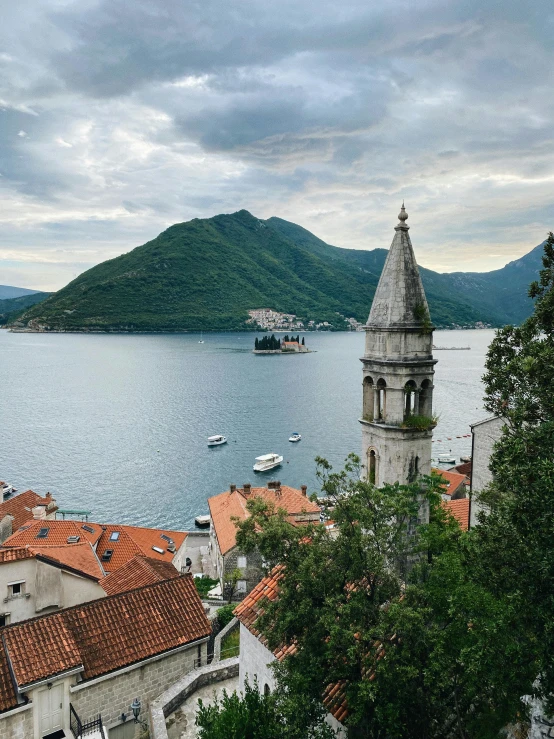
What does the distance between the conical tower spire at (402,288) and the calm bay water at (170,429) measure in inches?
1897

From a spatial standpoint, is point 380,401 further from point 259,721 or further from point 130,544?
point 130,544

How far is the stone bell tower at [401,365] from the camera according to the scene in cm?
1681

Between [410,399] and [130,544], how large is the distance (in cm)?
2878

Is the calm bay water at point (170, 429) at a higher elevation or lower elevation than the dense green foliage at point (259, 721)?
lower

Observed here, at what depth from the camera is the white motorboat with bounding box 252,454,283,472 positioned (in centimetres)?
7481

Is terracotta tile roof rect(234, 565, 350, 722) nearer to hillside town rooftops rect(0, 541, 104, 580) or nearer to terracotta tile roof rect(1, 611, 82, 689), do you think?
terracotta tile roof rect(1, 611, 82, 689)

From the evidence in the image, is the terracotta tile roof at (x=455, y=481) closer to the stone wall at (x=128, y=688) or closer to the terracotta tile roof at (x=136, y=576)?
the terracotta tile roof at (x=136, y=576)

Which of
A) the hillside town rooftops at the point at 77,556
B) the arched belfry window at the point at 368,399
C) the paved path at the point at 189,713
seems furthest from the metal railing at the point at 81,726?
the arched belfry window at the point at 368,399

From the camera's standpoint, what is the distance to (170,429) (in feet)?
326

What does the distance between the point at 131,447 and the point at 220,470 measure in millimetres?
20424

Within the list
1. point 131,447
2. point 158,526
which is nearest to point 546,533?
point 158,526

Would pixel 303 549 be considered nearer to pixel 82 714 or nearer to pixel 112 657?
pixel 112 657

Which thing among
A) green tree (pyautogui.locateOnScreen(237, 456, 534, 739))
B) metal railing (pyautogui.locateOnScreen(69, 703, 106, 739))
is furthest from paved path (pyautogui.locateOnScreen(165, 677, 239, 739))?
green tree (pyautogui.locateOnScreen(237, 456, 534, 739))

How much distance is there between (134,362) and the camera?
194875 millimetres
